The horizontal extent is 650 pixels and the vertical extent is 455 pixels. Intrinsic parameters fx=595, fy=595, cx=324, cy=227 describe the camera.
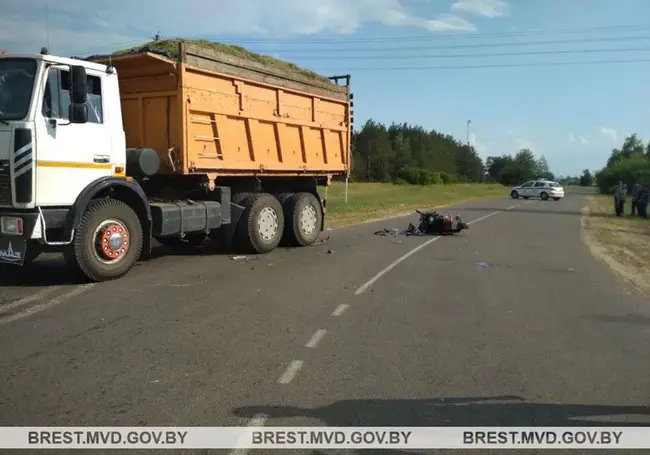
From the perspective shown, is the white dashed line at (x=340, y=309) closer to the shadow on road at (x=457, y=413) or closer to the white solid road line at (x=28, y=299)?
the shadow on road at (x=457, y=413)

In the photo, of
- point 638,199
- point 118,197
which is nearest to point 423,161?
point 638,199

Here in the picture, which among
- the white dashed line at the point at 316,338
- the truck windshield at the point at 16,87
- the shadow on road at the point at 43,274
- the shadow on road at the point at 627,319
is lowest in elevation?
the shadow on road at the point at 627,319

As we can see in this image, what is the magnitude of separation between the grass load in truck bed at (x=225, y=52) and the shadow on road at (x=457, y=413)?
729 cm

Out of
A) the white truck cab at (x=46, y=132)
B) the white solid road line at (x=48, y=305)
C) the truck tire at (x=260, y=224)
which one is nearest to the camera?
the white solid road line at (x=48, y=305)

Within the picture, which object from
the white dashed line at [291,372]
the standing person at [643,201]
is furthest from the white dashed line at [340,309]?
the standing person at [643,201]

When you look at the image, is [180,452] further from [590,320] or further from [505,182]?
[505,182]

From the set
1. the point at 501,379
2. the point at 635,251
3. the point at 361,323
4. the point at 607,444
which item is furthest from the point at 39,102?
the point at 635,251

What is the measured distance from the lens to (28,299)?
7211mm

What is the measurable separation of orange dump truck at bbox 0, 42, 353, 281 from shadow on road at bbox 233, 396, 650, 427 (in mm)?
4983

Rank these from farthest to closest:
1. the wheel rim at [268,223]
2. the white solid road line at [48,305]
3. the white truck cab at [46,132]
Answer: the wheel rim at [268,223]
the white truck cab at [46,132]
the white solid road line at [48,305]

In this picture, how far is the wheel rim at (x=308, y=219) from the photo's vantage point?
13.4 meters

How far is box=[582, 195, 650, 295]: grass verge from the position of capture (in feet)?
36.6

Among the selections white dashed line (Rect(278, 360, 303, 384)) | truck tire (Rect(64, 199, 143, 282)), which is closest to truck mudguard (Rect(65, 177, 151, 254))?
truck tire (Rect(64, 199, 143, 282))

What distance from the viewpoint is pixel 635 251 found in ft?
49.2
